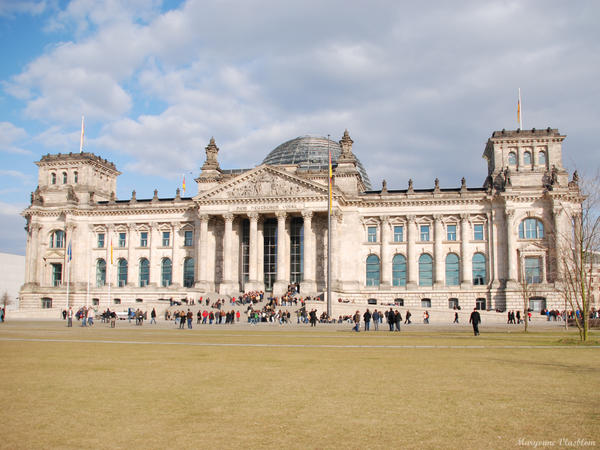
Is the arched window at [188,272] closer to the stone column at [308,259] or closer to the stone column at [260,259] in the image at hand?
the stone column at [260,259]

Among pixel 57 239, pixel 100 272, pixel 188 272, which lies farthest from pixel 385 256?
pixel 57 239

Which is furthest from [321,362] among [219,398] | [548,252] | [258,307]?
[548,252]

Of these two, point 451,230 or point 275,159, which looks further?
point 275,159

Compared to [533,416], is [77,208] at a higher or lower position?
higher

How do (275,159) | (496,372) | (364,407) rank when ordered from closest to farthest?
(364,407), (496,372), (275,159)

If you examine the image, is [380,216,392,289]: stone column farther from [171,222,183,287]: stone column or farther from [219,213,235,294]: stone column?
[171,222,183,287]: stone column

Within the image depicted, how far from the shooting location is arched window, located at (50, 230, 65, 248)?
91.4m

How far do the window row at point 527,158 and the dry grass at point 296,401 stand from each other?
61694mm

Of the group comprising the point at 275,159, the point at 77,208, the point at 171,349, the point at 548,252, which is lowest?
the point at 171,349

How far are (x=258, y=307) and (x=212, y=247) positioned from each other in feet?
53.9

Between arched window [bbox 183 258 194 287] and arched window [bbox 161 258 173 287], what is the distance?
228 cm

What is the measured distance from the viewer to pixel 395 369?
62.0 feet

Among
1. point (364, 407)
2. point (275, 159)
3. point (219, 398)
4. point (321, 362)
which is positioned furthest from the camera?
point (275, 159)

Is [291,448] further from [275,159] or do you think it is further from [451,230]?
[275,159]
